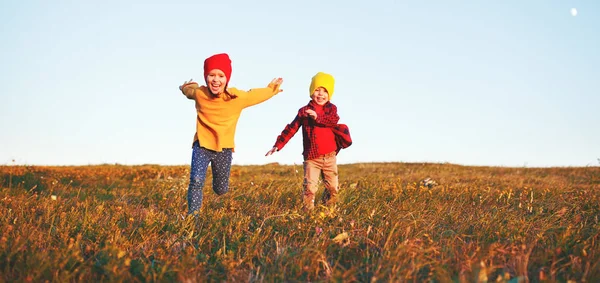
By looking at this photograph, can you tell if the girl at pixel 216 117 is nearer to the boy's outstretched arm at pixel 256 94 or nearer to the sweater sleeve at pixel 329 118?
the boy's outstretched arm at pixel 256 94

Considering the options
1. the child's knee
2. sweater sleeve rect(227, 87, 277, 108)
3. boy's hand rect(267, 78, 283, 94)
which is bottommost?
the child's knee

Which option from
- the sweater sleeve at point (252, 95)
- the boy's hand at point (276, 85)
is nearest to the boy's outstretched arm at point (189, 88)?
the sweater sleeve at point (252, 95)

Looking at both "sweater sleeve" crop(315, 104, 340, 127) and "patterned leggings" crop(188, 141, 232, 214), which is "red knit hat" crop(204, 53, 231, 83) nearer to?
"patterned leggings" crop(188, 141, 232, 214)

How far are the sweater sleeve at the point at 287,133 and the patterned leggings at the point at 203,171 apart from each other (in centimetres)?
79

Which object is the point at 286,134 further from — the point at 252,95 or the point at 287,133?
the point at 252,95

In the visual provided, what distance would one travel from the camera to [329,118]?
7.14m

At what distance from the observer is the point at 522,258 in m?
3.57

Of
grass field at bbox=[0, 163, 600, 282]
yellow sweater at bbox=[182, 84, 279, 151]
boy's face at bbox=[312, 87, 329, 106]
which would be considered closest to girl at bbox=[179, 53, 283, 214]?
yellow sweater at bbox=[182, 84, 279, 151]

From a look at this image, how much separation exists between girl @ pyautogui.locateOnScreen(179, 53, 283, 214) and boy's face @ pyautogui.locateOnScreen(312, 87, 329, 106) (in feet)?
3.20

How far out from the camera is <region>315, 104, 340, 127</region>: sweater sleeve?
7066mm

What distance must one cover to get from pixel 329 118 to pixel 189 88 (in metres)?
2.11

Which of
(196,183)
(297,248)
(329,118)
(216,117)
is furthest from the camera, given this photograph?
(329,118)

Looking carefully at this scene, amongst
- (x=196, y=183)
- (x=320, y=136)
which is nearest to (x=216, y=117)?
(x=196, y=183)

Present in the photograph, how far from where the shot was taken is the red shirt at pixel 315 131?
7.15 m
